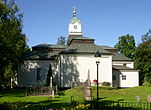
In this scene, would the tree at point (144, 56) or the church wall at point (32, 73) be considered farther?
the tree at point (144, 56)

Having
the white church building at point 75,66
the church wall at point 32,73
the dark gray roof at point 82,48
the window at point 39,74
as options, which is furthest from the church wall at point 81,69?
the window at point 39,74

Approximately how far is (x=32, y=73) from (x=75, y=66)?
9259mm

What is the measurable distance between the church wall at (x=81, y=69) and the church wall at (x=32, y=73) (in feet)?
21.1

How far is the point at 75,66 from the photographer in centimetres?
3581

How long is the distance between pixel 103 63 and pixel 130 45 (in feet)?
111

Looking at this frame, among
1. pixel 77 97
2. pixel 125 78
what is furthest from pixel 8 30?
pixel 125 78

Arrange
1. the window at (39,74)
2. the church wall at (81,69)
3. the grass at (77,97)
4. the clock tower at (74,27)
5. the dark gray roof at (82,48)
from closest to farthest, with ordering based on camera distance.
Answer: the grass at (77,97)
the church wall at (81,69)
the dark gray roof at (82,48)
the window at (39,74)
the clock tower at (74,27)

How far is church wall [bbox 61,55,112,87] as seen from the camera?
116 ft

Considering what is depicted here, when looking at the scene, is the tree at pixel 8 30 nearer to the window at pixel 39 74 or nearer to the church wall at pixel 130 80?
the window at pixel 39 74

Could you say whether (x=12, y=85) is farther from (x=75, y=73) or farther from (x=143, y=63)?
(x=143, y=63)

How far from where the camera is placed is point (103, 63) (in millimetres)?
36125

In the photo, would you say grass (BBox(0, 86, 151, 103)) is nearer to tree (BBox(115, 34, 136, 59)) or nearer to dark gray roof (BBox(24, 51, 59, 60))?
dark gray roof (BBox(24, 51, 59, 60))

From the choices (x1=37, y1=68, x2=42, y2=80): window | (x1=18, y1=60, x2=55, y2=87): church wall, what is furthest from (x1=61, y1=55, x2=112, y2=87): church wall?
(x1=37, y1=68, x2=42, y2=80): window

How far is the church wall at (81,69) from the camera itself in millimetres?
35344
